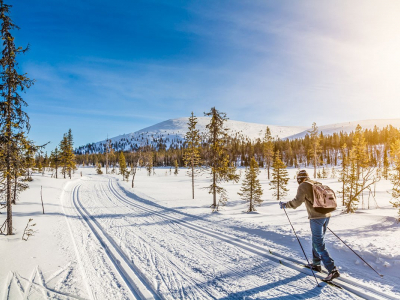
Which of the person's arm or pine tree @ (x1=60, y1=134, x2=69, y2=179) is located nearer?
the person's arm

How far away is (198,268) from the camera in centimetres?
564

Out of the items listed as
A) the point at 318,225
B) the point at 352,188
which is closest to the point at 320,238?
the point at 318,225

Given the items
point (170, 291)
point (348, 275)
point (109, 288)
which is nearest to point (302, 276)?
point (348, 275)

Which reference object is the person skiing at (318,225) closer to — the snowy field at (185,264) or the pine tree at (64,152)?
the snowy field at (185,264)

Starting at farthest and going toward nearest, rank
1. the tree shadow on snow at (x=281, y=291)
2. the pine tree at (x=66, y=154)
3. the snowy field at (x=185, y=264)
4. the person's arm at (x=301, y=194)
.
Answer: the pine tree at (x=66, y=154), the person's arm at (x=301, y=194), the snowy field at (x=185, y=264), the tree shadow on snow at (x=281, y=291)

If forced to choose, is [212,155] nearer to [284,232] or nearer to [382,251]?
[284,232]

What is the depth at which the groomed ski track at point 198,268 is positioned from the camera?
4.43 m

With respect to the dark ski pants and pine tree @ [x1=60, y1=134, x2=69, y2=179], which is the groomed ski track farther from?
pine tree @ [x1=60, y1=134, x2=69, y2=179]

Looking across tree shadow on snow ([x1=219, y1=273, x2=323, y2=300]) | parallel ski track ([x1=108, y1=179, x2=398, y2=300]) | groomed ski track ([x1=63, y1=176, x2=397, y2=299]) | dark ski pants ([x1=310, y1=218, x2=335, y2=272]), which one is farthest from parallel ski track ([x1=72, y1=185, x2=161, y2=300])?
dark ski pants ([x1=310, y1=218, x2=335, y2=272])

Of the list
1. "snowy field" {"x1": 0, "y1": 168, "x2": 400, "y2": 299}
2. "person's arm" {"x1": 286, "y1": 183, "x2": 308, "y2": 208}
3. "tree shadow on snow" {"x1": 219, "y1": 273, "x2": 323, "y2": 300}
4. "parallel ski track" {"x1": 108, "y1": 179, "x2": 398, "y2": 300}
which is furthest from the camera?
"person's arm" {"x1": 286, "y1": 183, "x2": 308, "y2": 208}

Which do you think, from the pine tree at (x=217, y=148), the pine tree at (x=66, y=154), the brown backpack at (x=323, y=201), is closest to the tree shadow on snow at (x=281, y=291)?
the brown backpack at (x=323, y=201)

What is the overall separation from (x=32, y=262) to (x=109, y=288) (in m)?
3.60

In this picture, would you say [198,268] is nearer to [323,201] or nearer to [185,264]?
[185,264]

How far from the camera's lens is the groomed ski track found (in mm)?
4426
